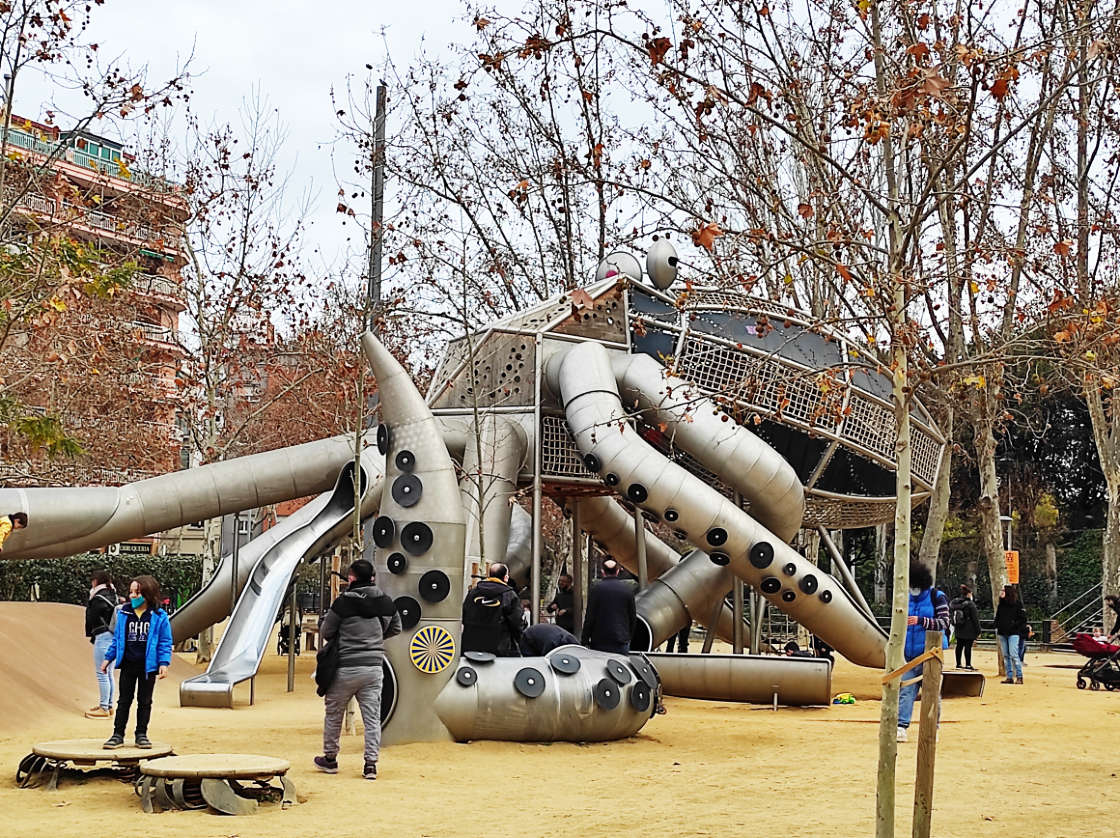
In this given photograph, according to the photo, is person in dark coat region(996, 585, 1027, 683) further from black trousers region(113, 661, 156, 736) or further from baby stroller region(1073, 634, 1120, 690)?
black trousers region(113, 661, 156, 736)

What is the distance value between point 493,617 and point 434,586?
1.08 meters

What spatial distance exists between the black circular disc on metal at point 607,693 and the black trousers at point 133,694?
4137 mm

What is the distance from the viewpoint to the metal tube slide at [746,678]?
691 inches

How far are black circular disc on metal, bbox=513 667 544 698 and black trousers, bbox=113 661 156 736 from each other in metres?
3.36

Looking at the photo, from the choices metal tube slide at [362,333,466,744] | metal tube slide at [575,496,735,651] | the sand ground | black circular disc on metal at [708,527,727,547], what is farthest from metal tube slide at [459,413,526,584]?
metal tube slide at [362,333,466,744]

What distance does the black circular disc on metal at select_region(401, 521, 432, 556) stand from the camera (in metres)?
13.1

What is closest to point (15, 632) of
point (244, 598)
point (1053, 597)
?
point (244, 598)

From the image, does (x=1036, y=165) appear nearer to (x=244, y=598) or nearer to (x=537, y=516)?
(x=537, y=516)

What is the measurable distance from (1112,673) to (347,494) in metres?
11.8

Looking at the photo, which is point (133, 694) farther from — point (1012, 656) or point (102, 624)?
point (1012, 656)

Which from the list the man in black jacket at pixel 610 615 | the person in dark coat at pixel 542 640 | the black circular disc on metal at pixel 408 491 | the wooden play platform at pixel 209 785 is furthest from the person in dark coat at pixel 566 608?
the wooden play platform at pixel 209 785

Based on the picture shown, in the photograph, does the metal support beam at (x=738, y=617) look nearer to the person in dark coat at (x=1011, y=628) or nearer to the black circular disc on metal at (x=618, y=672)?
the person in dark coat at (x=1011, y=628)

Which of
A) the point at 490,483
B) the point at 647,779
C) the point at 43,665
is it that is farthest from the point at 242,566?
the point at 647,779

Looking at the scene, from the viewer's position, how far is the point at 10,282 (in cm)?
1214
